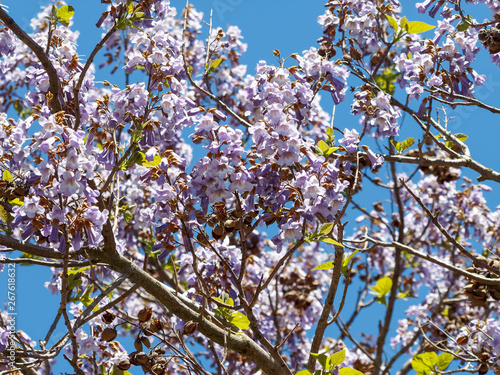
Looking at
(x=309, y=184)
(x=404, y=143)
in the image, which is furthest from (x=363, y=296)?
(x=309, y=184)

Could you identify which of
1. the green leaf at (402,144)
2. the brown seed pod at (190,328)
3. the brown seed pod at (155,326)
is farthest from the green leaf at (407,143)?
the brown seed pod at (155,326)

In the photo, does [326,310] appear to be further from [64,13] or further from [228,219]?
[64,13]

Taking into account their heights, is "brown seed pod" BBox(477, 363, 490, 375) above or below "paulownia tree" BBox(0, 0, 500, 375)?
below

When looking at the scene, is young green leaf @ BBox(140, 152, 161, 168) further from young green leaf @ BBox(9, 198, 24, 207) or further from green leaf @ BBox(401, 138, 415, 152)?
green leaf @ BBox(401, 138, 415, 152)

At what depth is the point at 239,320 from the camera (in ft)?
12.0

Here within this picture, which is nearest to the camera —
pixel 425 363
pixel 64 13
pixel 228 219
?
pixel 228 219

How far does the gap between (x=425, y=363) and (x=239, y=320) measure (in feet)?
3.97

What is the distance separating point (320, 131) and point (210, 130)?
18.6 feet

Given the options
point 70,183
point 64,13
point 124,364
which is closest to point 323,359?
point 124,364

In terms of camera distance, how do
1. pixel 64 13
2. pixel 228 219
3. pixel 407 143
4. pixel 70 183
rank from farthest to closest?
pixel 407 143 → pixel 64 13 → pixel 228 219 → pixel 70 183

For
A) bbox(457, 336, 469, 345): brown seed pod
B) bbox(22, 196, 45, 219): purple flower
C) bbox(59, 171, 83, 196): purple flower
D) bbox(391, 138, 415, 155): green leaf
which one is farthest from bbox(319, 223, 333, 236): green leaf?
bbox(457, 336, 469, 345): brown seed pod

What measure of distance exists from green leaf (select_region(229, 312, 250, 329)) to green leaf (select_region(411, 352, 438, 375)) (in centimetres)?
109

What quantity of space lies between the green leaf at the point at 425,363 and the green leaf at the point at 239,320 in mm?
1093

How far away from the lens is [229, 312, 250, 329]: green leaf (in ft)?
12.0
